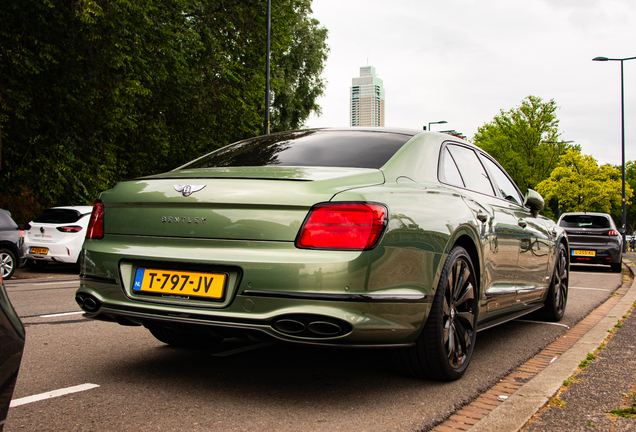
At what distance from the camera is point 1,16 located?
45.8 ft

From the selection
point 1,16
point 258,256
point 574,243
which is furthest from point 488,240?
point 1,16

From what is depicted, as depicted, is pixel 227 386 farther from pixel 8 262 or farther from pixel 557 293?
pixel 8 262

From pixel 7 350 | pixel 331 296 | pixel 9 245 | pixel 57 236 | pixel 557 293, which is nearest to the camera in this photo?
pixel 7 350

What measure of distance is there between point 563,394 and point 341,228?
5.59 feet

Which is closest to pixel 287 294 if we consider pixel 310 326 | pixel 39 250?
pixel 310 326

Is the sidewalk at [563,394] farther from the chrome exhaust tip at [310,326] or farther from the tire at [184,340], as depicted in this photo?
the tire at [184,340]

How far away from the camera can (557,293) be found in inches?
253

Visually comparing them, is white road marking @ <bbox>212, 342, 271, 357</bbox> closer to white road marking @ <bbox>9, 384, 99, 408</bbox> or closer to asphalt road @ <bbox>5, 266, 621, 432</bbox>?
asphalt road @ <bbox>5, 266, 621, 432</bbox>

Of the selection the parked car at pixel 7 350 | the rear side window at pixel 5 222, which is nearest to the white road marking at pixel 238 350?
the parked car at pixel 7 350

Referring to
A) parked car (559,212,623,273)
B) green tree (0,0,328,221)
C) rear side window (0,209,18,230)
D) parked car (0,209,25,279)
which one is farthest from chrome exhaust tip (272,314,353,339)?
parked car (559,212,623,273)

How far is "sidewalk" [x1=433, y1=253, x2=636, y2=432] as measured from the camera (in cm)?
304

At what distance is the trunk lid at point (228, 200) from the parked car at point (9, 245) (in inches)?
372

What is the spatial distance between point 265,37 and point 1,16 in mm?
10211

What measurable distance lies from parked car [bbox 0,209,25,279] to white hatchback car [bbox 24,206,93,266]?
0.82m
